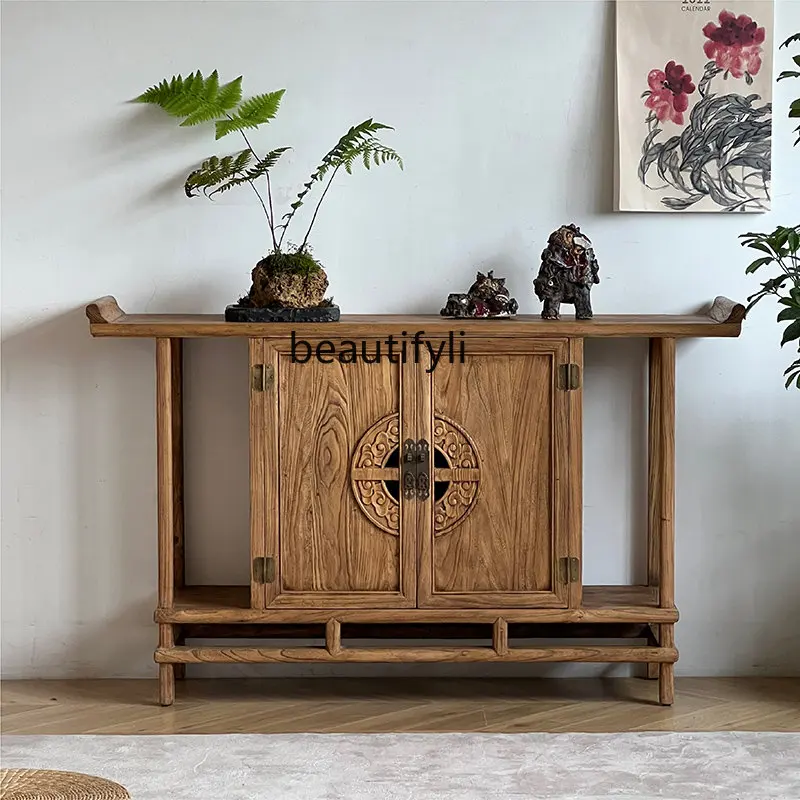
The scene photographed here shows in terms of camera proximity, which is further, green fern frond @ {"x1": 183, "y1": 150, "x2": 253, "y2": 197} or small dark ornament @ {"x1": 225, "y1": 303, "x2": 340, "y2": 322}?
green fern frond @ {"x1": 183, "y1": 150, "x2": 253, "y2": 197}

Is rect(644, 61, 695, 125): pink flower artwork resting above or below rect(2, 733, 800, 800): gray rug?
above

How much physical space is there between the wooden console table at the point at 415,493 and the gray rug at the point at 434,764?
0.27 metres

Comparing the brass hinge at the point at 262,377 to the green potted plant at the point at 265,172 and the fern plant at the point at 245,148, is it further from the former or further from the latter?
the fern plant at the point at 245,148

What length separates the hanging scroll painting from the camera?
382 centimetres

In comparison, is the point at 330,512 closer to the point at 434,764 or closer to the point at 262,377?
the point at 262,377

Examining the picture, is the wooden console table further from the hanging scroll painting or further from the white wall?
the hanging scroll painting

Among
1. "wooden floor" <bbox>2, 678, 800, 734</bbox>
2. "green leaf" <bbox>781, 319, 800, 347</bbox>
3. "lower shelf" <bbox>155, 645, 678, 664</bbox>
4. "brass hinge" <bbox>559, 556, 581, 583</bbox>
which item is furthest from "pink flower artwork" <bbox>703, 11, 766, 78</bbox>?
"wooden floor" <bbox>2, 678, 800, 734</bbox>

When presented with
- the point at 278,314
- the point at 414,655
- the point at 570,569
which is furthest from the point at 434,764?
the point at 278,314

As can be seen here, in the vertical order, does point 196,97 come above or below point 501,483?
above

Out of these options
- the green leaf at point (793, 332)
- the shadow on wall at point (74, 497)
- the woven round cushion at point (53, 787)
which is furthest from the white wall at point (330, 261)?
the woven round cushion at point (53, 787)

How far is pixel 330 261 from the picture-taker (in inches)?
153

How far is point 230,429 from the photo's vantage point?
394cm

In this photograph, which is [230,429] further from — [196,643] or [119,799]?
[119,799]

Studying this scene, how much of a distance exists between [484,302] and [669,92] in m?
0.91
